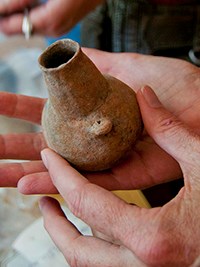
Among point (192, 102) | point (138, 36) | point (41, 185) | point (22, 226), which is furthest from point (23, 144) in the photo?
point (138, 36)

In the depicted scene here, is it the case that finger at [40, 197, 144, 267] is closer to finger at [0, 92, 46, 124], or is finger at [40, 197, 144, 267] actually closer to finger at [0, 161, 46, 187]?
finger at [0, 161, 46, 187]

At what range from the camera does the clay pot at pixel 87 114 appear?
0.98m

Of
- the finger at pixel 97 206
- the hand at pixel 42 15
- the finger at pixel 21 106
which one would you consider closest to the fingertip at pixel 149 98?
the finger at pixel 97 206

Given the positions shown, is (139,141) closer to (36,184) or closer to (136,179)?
(136,179)

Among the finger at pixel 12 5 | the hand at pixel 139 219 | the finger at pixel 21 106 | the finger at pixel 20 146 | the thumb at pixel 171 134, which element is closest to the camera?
the hand at pixel 139 219

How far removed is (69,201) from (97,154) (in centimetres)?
16

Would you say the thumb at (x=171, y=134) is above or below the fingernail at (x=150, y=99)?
below

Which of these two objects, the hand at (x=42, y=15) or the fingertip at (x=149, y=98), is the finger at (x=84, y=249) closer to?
the fingertip at (x=149, y=98)

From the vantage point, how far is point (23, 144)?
3.93 ft

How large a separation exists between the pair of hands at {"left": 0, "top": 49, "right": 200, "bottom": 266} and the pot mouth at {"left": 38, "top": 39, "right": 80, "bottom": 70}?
0.61ft

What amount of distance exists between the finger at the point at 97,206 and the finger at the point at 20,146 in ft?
0.78

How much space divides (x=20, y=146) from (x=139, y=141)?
30cm

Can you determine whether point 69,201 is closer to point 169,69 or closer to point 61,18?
point 169,69

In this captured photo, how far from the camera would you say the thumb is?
3.05 feet
